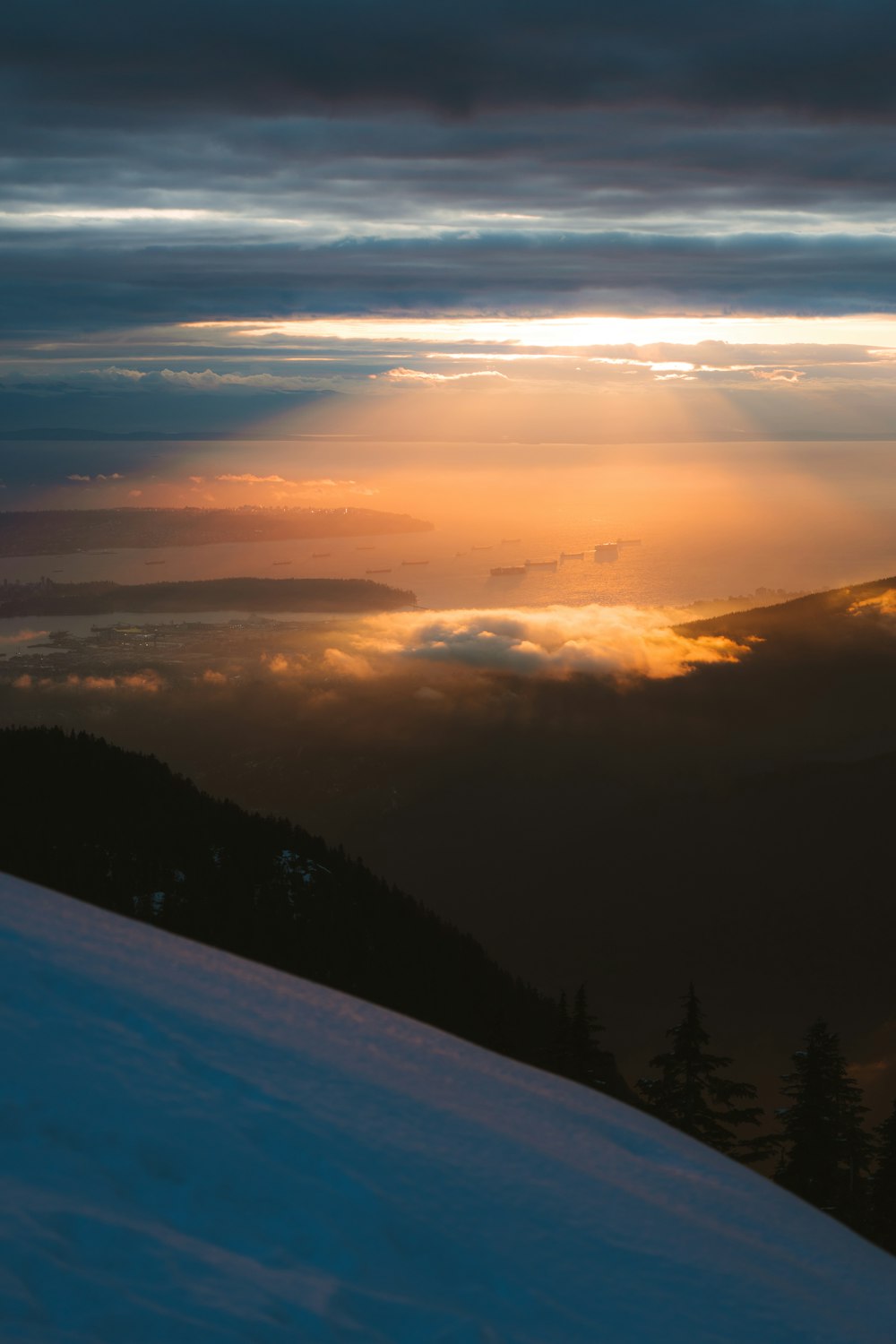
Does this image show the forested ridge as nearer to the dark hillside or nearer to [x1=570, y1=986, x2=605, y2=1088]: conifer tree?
the dark hillside

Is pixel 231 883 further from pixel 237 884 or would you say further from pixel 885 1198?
pixel 885 1198

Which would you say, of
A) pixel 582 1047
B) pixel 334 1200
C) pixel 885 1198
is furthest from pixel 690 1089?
pixel 334 1200

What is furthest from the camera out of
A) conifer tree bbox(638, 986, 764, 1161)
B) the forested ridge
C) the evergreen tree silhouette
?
the forested ridge

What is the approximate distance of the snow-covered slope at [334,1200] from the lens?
7289mm

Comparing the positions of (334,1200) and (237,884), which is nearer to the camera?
(334,1200)

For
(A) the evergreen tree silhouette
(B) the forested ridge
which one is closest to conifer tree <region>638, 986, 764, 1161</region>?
(A) the evergreen tree silhouette

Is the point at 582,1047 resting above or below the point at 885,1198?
above

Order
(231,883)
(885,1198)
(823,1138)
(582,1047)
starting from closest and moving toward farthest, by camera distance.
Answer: (885,1198) → (823,1138) → (582,1047) → (231,883)

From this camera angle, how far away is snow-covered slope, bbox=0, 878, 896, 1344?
7.29 m

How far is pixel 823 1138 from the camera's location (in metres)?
35.7

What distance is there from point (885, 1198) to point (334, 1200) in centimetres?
3323

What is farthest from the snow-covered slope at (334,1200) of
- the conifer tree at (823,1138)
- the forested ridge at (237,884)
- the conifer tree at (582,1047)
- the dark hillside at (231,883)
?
the dark hillside at (231,883)

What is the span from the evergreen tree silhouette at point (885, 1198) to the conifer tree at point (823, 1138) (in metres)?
0.48

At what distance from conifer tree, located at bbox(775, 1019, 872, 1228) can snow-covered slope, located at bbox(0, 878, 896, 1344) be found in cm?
2679
